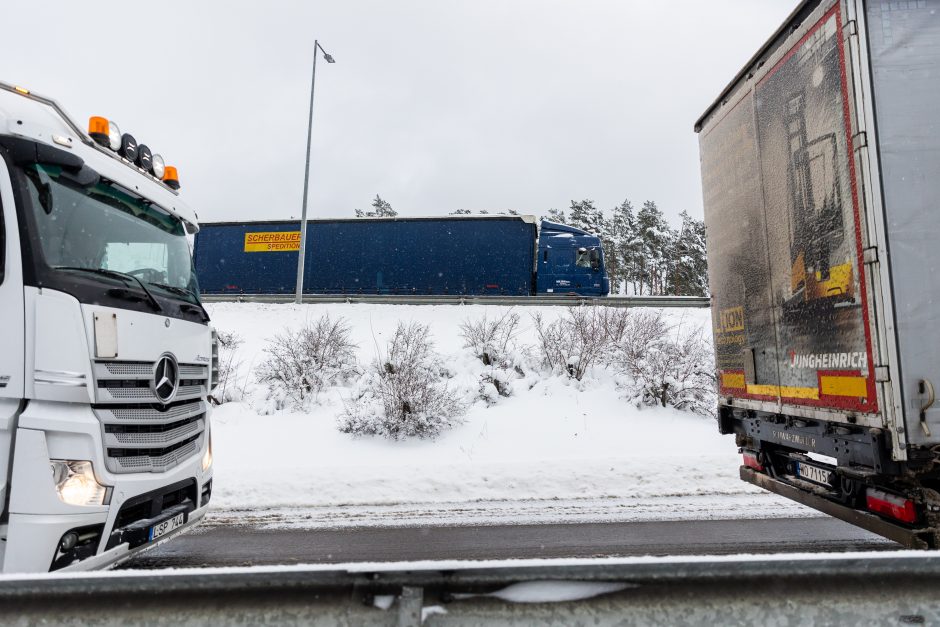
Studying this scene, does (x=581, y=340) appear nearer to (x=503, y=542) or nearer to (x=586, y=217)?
(x=503, y=542)

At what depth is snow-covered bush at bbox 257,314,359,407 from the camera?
11.3m

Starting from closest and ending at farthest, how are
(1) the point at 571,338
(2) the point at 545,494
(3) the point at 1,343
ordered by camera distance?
1. (3) the point at 1,343
2. (2) the point at 545,494
3. (1) the point at 571,338

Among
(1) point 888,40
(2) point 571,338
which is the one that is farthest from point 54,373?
(2) point 571,338

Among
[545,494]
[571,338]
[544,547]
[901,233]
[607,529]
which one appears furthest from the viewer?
[571,338]

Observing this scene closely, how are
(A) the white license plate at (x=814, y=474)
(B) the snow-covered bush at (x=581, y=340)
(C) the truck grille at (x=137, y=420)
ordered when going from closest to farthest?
(C) the truck grille at (x=137, y=420)
(A) the white license plate at (x=814, y=474)
(B) the snow-covered bush at (x=581, y=340)

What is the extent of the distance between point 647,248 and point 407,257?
33.3 m

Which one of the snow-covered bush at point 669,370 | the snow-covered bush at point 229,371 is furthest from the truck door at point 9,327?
the snow-covered bush at point 669,370

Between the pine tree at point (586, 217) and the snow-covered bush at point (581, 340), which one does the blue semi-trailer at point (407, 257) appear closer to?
the snow-covered bush at point (581, 340)

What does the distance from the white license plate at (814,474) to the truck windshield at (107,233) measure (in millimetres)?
5580

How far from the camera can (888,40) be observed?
333 cm

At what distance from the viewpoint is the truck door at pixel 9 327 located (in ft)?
9.52

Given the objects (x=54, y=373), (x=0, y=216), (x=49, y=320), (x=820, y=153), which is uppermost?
(x=820, y=153)

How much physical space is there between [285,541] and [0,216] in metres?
3.52

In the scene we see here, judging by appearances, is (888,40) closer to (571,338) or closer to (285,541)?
(285,541)
